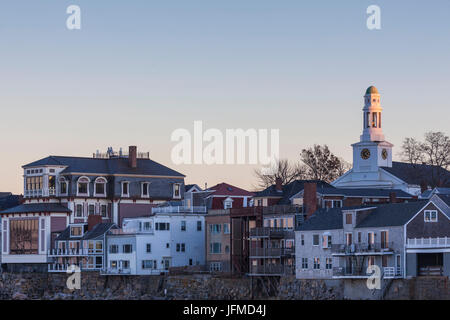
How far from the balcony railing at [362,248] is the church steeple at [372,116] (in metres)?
48.6

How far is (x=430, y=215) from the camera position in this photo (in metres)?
121

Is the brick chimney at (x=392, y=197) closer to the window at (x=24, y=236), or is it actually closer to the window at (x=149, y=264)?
the window at (x=149, y=264)

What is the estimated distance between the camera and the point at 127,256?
150125 mm

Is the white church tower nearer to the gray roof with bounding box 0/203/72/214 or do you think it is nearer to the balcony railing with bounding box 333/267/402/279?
the gray roof with bounding box 0/203/72/214

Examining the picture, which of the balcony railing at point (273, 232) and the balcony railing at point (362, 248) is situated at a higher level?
the balcony railing at point (273, 232)

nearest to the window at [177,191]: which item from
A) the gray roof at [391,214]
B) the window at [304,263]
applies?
the window at [304,263]

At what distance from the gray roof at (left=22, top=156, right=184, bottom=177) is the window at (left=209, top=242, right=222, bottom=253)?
2647 centimetres

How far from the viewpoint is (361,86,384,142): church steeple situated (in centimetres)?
17138

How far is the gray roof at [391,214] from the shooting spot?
120 meters

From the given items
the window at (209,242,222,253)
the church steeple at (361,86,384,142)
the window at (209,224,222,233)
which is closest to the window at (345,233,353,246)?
the window at (209,242,222,253)
